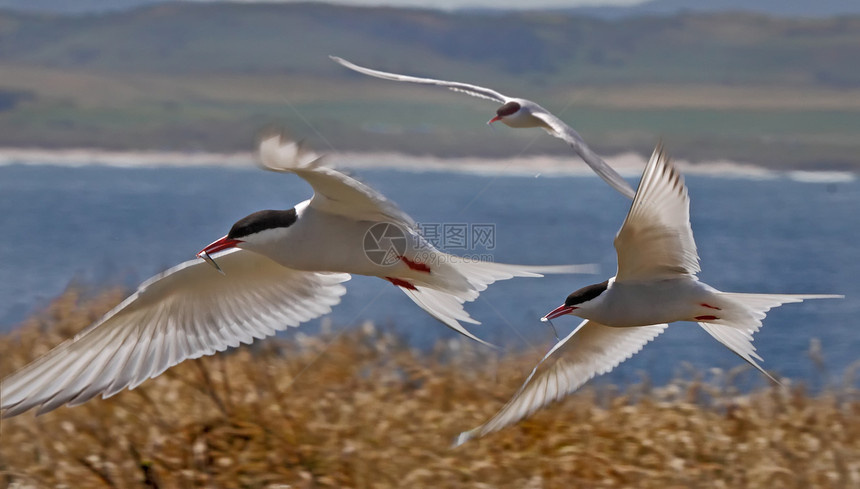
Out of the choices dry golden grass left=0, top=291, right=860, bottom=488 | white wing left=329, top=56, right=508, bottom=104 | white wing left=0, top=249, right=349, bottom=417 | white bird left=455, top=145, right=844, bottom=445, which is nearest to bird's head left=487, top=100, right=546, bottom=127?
white wing left=329, top=56, right=508, bottom=104

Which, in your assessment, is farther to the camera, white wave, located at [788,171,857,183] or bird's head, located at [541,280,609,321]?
white wave, located at [788,171,857,183]

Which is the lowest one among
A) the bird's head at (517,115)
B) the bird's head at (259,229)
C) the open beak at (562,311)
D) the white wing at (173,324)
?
the white wing at (173,324)

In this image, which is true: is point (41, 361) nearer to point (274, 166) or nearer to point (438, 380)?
point (274, 166)

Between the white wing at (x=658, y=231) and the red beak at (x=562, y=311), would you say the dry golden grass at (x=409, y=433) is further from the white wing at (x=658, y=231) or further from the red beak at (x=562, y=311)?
the white wing at (x=658, y=231)

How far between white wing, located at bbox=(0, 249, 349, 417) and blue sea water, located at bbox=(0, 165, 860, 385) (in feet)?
1.54

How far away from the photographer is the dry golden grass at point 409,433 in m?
4.15

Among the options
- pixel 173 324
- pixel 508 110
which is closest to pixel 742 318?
pixel 508 110

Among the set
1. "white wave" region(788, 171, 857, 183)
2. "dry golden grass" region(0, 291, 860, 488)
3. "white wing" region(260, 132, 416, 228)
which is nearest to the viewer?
"white wing" region(260, 132, 416, 228)

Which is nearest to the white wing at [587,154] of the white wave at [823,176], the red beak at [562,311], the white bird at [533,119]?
the white bird at [533,119]

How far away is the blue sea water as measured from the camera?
6230mm

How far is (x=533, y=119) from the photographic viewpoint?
157 inches

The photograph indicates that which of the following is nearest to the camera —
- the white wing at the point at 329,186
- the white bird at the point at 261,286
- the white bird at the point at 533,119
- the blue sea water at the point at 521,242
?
the white wing at the point at 329,186

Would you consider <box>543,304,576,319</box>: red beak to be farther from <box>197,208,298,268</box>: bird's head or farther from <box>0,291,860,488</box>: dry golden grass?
<box>197,208,298,268</box>: bird's head

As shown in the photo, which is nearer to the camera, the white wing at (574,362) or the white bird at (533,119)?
the white bird at (533,119)
